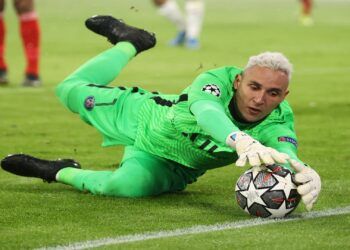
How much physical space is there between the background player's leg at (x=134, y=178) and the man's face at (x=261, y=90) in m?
0.95

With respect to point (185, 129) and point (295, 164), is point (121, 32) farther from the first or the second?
point (295, 164)

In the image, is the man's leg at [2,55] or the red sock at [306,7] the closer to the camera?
the man's leg at [2,55]

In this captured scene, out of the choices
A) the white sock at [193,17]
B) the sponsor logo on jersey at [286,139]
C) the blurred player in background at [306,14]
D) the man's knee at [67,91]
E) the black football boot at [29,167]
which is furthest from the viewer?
the blurred player in background at [306,14]

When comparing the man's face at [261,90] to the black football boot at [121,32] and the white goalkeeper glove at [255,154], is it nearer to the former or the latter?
the white goalkeeper glove at [255,154]

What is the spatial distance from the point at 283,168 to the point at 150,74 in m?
10.7

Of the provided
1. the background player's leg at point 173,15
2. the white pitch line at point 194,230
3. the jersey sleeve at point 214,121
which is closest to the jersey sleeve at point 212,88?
the jersey sleeve at point 214,121

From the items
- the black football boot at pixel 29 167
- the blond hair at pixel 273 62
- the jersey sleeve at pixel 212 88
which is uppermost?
the blond hair at pixel 273 62

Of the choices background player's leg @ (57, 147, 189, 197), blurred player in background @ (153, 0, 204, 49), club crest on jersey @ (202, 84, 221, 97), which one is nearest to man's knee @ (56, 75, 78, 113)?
background player's leg @ (57, 147, 189, 197)

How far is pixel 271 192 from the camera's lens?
678 cm

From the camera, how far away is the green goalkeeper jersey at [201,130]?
23.6 feet

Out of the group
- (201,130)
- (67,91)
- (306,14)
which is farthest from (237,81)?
(306,14)

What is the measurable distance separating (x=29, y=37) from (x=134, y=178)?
8184 millimetres

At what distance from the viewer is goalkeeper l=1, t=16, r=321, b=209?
22.2ft

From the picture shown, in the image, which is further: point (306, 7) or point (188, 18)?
point (306, 7)
